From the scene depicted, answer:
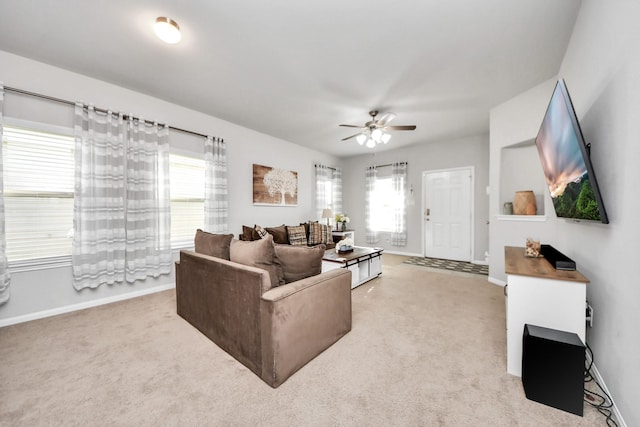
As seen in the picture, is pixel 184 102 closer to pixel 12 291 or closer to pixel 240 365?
pixel 12 291

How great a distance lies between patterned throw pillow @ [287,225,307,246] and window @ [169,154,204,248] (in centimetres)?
146

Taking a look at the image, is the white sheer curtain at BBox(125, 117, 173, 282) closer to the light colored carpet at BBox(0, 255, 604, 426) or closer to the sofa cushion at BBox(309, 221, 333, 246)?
the light colored carpet at BBox(0, 255, 604, 426)

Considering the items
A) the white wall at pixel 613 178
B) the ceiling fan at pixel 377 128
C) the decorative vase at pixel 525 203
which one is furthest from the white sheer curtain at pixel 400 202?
the white wall at pixel 613 178

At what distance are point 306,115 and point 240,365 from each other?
3400 millimetres

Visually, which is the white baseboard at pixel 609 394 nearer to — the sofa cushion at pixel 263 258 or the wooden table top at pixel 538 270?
the wooden table top at pixel 538 270

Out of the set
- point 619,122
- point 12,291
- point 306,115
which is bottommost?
point 12,291

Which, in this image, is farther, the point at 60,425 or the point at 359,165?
the point at 359,165

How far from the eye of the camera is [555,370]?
4.43 ft

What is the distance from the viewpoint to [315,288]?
69.6 inches

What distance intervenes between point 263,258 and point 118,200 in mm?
2312

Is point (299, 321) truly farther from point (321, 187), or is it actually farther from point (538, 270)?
point (321, 187)

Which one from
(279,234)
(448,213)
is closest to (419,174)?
(448,213)

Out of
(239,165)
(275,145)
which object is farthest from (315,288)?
(275,145)

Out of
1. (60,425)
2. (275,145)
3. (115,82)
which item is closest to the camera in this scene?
(60,425)
